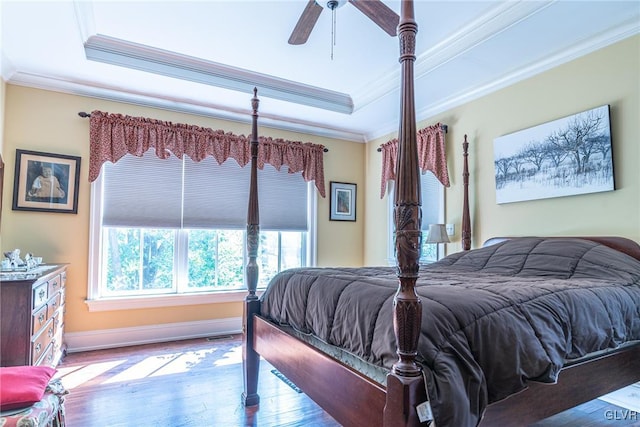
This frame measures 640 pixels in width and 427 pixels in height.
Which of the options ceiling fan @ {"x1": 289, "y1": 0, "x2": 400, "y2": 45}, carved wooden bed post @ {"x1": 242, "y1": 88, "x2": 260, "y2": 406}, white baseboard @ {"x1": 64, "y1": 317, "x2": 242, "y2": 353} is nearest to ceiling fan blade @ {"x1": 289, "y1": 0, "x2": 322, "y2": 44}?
ceiling fan @ {"x1": 289, "y1": 0, "x2": 400, "y2": 45}

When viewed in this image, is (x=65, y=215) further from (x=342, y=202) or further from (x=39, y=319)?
(x=342, y=202)

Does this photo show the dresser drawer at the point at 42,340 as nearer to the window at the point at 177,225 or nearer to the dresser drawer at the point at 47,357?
the dresser drawer at the point at 47,357

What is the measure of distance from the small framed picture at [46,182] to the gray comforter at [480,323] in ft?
8.40

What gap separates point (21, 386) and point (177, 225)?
264 cm

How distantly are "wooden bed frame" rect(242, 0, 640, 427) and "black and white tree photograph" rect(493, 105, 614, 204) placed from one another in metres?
1.27

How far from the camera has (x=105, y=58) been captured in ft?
9.86

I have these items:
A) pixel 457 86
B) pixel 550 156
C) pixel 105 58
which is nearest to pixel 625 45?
pixel 550 156

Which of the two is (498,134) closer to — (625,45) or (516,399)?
(625,45)

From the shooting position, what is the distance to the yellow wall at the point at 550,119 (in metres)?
2.43

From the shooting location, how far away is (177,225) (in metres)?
3.84

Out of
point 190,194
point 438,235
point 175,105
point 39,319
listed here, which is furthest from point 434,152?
point 39,319

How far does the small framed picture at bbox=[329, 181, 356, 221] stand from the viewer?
15.9 ft

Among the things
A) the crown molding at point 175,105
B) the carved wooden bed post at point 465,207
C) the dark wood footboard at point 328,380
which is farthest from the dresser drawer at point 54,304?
the carved wooden bed post at point 465,207

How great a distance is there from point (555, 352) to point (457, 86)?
2.78 meters
